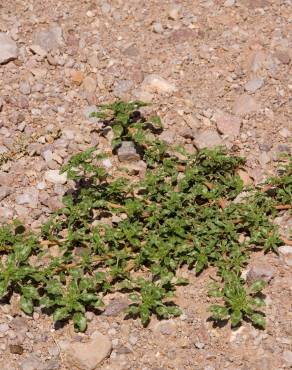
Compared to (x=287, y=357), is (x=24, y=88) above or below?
above

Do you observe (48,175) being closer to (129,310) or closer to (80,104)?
(80,104)

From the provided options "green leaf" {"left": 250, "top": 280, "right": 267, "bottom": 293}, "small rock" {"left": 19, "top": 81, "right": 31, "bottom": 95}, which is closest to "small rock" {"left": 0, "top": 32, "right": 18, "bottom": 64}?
"small rock" {"left": 19, "top": 81, "right": 31, "bottom": 95}

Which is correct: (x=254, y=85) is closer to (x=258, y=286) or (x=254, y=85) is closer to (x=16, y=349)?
(x=258, y=286)

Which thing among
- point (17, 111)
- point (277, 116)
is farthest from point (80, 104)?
point (277, 116)

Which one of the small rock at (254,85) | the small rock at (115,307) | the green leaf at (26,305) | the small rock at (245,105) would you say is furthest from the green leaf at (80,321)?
the small rock at (254,85)

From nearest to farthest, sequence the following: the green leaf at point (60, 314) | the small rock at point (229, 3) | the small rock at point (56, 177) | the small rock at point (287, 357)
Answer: the small rock at point (287, 357), the green leaf at point (60, 314), the small rock at point (56, 177), the small rock at point (229, 3)

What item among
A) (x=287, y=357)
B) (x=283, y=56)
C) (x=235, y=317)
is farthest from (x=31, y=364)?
(x=283, y=56)

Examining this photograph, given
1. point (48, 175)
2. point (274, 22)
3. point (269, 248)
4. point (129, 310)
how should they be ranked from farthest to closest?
Answer: 1. point (274, 22)
2. point (48, 175)
3. point (269, 248)
4. point (129, 310)

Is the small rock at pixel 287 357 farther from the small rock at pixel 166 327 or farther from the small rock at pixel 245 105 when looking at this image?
the small rock at pixel 245 105
